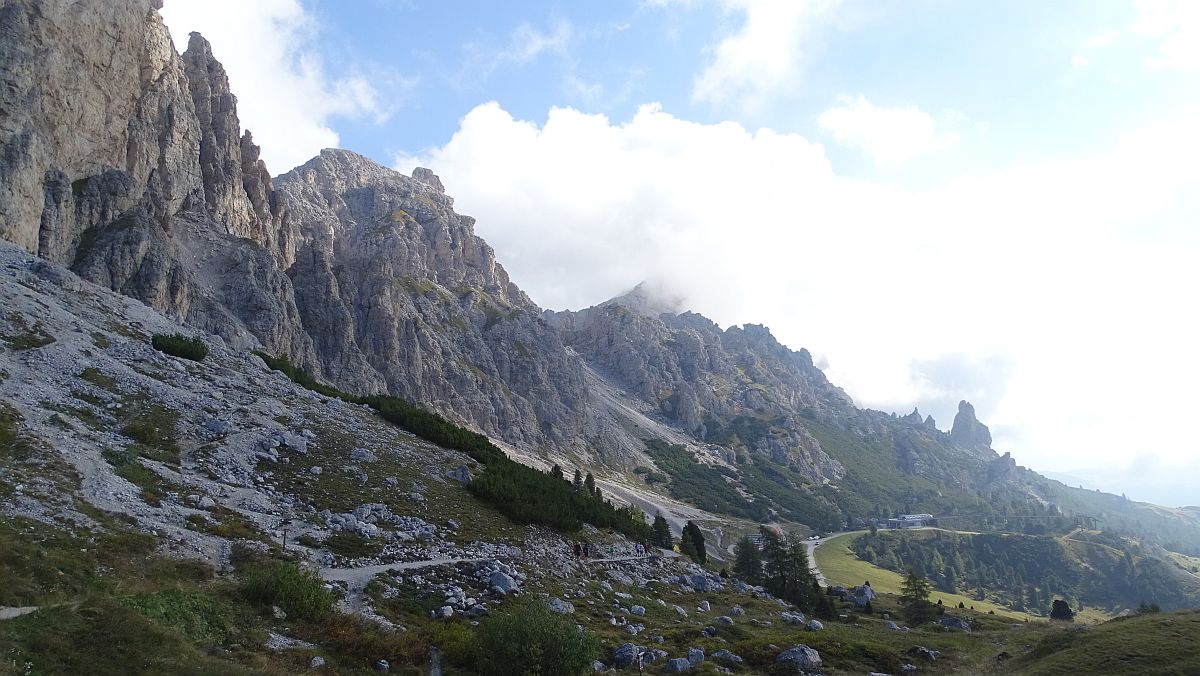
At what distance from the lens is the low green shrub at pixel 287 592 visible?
26.3 m

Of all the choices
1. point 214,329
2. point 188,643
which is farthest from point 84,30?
point 188,643

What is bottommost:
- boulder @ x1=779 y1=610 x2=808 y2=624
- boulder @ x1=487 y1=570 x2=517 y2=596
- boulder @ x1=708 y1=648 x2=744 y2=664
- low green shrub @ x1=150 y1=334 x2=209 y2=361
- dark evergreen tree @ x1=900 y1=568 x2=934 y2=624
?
boulder @ x1=779 y1=610 x2=808 y2=624

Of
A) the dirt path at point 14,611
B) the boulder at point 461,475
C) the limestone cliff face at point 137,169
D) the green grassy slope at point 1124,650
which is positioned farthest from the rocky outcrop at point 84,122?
the green grassy slope at point 1124,650

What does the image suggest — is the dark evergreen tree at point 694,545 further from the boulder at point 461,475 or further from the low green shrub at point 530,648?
the low green shrub at point 530,648

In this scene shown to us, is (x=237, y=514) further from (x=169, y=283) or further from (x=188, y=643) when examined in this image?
(x=169, y=283)

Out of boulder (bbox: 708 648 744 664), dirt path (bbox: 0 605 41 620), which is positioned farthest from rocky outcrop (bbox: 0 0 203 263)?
boulder (bbox: 708 648 744 664)

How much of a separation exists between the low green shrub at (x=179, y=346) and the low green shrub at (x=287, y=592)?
44.2 m

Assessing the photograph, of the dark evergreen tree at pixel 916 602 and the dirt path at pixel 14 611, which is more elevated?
the dirt path at pixel 14 611

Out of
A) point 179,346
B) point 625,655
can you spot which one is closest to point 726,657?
point 625,655

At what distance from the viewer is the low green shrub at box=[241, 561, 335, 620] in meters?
26.3

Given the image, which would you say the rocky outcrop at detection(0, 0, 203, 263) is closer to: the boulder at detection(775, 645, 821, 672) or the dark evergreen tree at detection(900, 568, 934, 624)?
the boulder at detection(775, 645, 821, 672)

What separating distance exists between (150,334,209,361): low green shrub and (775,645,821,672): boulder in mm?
62441

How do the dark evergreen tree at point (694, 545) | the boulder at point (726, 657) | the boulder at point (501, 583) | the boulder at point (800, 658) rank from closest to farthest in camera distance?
the boulder at point (726, 657)
the boulder at point (800, 658)
the boulder at point (501, 583)
the dark evergreen tree at point (694, 545)

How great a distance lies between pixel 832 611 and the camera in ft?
240
